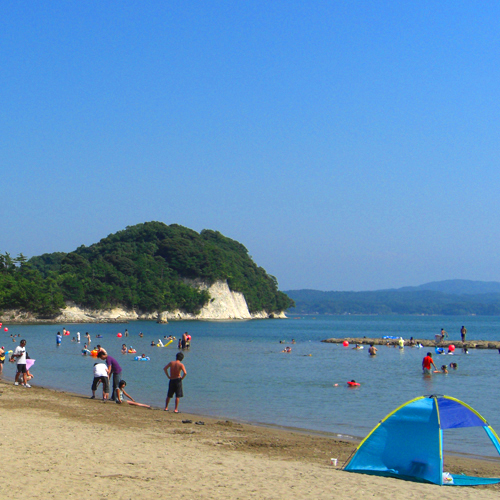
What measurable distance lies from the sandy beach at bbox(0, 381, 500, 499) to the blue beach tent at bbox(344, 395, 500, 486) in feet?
1.45

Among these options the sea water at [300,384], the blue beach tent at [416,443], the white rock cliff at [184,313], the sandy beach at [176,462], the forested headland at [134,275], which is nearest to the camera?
the sandy beach at [176,462]

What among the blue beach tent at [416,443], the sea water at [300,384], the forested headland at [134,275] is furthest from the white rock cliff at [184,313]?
the blue beach tent at [416,443]

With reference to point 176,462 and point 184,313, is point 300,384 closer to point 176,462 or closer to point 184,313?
point 176,462

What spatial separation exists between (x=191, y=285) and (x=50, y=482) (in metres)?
138

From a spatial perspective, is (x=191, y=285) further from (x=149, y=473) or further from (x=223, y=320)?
(x=149, y=473)

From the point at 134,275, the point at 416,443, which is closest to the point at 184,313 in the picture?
the point at 134,275

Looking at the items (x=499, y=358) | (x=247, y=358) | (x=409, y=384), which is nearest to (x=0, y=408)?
(x=409, y=384)

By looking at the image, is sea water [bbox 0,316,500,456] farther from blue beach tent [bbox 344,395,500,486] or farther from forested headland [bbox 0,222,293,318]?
forested headland [bbox 0,222,293,318]

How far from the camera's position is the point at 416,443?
412 inches

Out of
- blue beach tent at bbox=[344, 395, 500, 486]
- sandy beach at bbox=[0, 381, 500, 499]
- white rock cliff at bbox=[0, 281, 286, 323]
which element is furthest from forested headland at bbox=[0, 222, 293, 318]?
blue beach tent at bbox=[344, 395, 500, 486]

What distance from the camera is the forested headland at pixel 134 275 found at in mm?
104312

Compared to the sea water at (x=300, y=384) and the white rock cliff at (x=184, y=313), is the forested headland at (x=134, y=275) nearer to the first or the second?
the white rock cliff at (x=184, y=313)

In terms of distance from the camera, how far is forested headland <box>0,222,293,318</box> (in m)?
104

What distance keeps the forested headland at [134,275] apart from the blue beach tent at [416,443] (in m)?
94.8
